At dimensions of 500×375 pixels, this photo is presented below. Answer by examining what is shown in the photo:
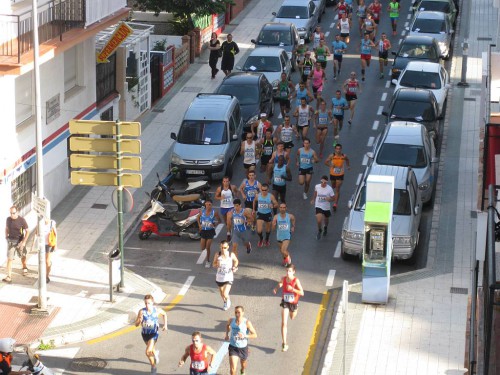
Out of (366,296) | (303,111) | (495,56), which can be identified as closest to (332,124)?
(303,111)

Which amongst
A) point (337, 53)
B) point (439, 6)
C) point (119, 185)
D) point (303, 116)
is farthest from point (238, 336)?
point (439, 6)

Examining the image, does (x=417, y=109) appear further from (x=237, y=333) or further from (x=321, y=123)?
(x=237, y=333)

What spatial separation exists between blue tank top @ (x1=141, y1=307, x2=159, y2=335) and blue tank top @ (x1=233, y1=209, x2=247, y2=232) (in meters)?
5.50

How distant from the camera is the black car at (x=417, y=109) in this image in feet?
108

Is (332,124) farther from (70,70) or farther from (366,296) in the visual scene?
(366,296)

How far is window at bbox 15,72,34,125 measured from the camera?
1046 inches

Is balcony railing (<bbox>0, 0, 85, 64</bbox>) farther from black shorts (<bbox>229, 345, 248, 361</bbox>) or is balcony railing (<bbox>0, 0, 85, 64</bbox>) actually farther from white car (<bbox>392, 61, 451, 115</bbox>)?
white car (<bbox>392, 61, 451, 115</bbox>)

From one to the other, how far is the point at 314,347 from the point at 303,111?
1246cm

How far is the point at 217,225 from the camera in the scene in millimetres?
28266

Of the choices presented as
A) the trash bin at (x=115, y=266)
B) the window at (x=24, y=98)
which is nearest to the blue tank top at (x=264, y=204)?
the trash bin at (x=115, y=266)

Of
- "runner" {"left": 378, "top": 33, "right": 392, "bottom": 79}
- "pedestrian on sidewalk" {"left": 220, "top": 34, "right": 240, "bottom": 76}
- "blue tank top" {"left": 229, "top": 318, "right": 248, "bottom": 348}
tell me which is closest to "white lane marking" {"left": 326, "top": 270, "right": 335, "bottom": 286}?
"blue tank top" {"left": 229, "top": 318, "right": 248, "bottom": 348}

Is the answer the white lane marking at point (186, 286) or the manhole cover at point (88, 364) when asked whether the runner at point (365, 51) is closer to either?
the white lane marking at point (186, 286)

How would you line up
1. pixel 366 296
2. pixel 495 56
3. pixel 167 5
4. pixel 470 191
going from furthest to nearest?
pixel 167 5 → pixel 495 56 → pixel 470 191 → pixel 366 296

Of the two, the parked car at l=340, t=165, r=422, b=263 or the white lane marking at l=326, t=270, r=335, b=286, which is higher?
the parked car at l=340, t=165, r=422, b=263
